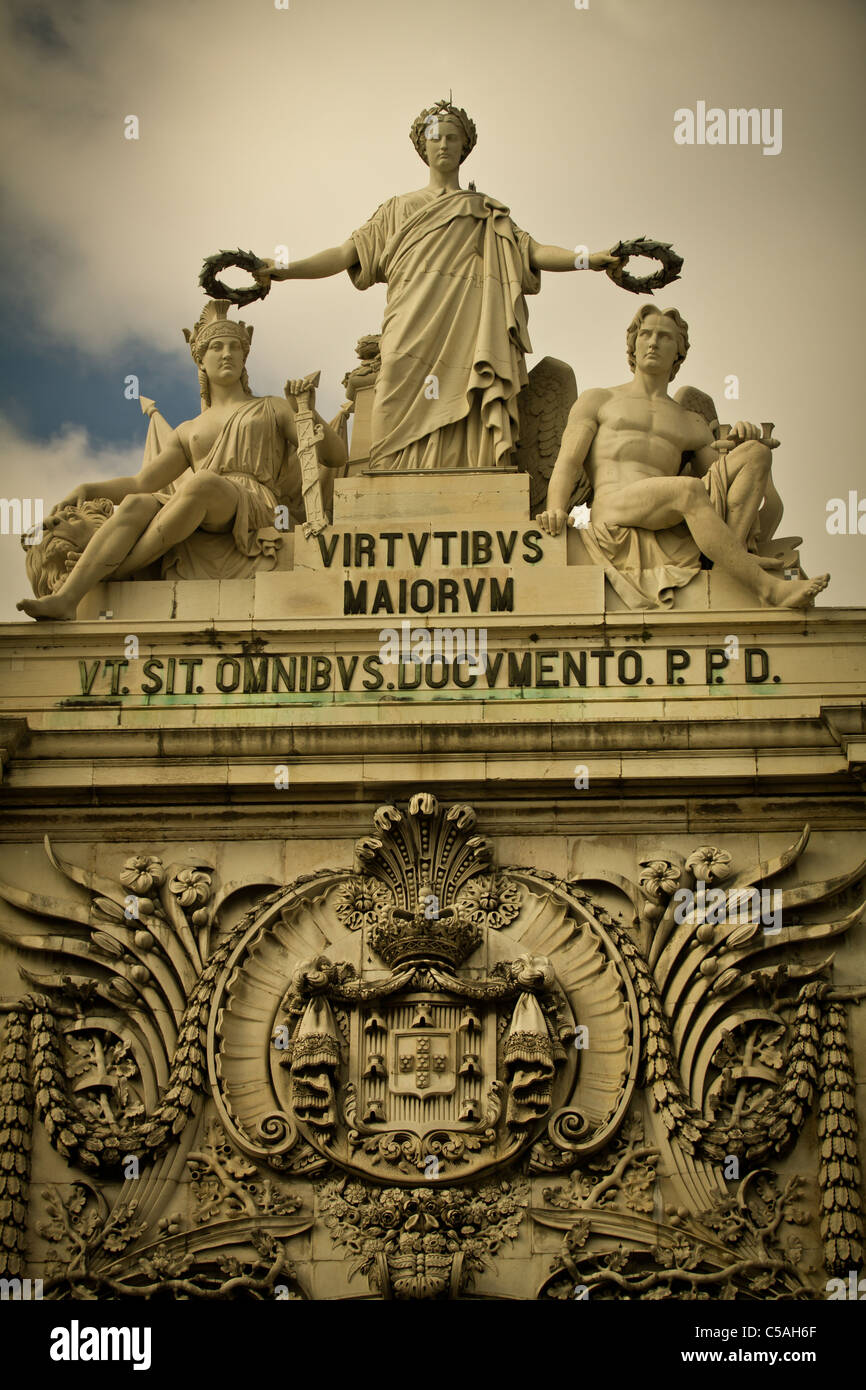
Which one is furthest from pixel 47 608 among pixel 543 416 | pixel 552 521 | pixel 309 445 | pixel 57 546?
pixel 543 416

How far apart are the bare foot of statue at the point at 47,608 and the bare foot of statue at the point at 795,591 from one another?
195 inches

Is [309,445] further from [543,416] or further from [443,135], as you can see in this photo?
[443,135]

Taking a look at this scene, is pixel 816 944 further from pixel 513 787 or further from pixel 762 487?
pixel 762 487

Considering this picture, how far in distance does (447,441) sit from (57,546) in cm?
303

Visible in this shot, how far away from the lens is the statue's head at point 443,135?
791 inches

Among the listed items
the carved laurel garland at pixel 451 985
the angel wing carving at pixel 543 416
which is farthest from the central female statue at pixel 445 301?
the carved laurel garland at pixel 451 985

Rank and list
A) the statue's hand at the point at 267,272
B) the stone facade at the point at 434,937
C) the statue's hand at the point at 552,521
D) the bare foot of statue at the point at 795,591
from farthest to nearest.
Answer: the statue's hand at the point at 267,272 → the statue's hand at the point at 552,521 → the bare foot of statue at the point at 795,591 → the stone facade at the point at 434,937

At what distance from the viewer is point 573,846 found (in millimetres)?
16266

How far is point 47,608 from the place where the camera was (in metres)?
17.3

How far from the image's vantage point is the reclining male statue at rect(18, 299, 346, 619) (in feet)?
58.1

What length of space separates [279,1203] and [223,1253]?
0.45 meters

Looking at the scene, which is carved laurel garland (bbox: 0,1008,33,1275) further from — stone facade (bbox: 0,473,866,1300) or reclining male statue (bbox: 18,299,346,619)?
reclining male statue (bbox: 18,299,346,619)

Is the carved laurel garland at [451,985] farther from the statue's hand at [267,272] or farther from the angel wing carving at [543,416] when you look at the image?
the statue's hand at [267,272]
